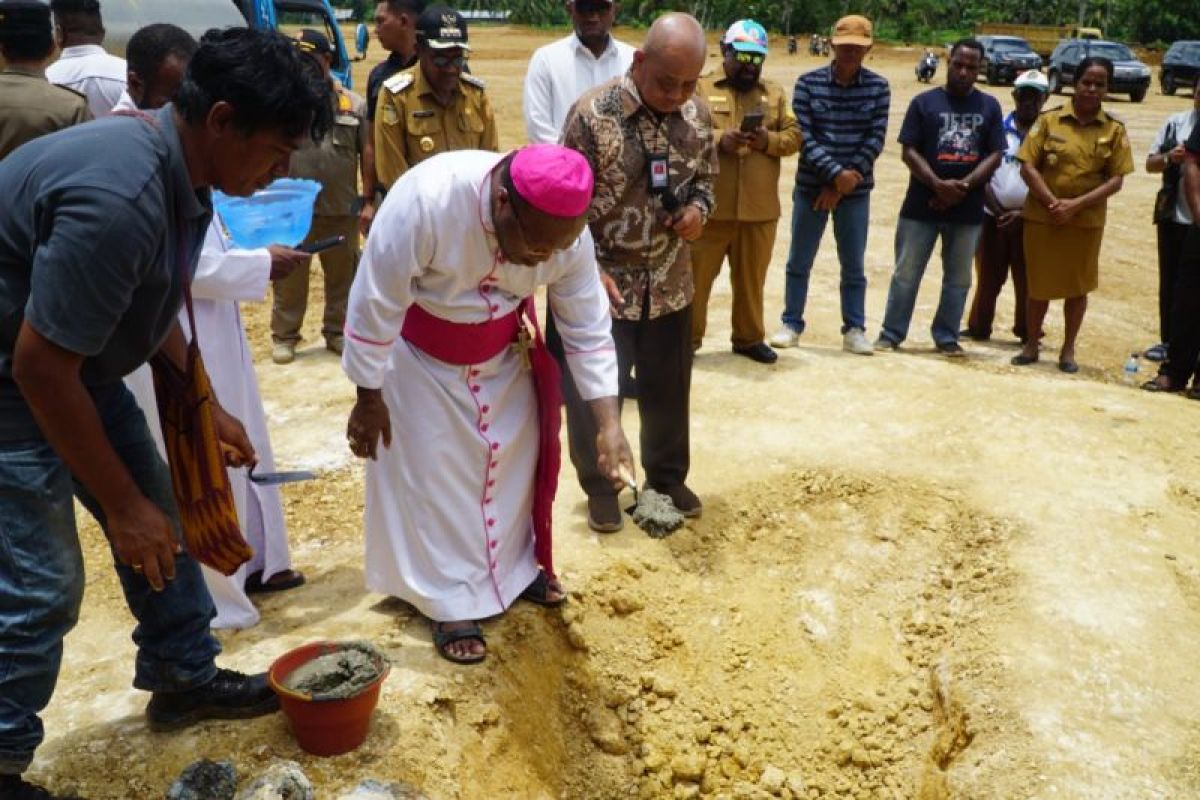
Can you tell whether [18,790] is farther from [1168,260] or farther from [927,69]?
[927,69]

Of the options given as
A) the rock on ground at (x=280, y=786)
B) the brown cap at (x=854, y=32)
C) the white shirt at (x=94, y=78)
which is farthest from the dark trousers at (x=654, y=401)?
the brown cap at (x=854, y=32)

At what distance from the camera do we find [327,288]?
249 inches

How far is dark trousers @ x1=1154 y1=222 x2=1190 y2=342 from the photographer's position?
632 cm

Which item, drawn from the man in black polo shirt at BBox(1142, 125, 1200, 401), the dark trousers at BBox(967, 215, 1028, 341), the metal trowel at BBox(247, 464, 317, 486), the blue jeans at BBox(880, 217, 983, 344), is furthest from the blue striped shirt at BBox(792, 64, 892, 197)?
the metal trowel at BBox(247, 464, 317, 486)

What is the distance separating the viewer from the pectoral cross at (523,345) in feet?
10.6

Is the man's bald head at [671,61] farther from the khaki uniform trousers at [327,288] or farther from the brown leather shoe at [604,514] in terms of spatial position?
the khaki uniform trousers at [327,288]

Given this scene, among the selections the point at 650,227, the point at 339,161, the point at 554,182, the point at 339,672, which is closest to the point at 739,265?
the point at 650,227

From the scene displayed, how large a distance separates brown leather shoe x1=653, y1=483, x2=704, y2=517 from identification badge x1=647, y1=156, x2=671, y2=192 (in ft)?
4.10

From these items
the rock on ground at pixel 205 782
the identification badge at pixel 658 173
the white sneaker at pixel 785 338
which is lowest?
the white sneaker at pixel 785 338

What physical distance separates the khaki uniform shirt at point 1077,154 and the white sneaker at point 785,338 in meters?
1.69

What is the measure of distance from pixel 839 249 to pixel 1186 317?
6.75 feet

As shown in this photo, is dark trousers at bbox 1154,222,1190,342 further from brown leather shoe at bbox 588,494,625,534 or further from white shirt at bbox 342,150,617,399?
white shirt at bbox 342,150,617,399

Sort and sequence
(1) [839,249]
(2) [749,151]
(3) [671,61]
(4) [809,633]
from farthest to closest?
(1) [839,249]
(2) [749,151]
(4) [809,633]
(3) [671,61]

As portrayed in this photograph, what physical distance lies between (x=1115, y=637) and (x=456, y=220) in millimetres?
2639
